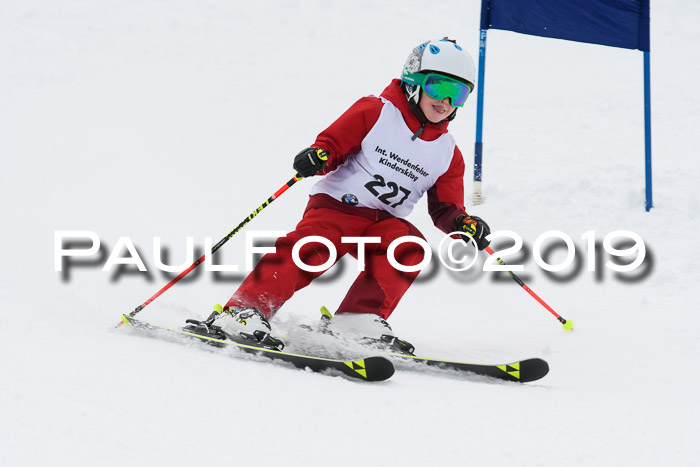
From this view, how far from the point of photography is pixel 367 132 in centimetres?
387

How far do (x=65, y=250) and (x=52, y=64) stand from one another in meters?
7.28

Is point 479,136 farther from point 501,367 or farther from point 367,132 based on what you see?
point 501,367

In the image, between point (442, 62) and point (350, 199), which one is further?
point (350, 199)

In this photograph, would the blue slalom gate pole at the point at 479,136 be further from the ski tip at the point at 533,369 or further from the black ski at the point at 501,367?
the ski tip at the point at 533,369

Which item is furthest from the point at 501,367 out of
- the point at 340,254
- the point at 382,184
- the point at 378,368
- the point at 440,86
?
the point at 440,86

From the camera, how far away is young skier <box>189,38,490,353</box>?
145 inches

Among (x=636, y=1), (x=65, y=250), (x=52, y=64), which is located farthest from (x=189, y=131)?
(x=636, y=1)

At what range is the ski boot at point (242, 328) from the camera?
130 inches

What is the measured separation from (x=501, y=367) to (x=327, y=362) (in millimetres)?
782

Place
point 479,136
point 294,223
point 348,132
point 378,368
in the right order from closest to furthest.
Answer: point 378,368
point 348,132
point 479,136
point 294,223

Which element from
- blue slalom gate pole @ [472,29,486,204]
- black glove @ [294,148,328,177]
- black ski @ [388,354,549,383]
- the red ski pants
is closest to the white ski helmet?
black glove @ [294,148,328,177]

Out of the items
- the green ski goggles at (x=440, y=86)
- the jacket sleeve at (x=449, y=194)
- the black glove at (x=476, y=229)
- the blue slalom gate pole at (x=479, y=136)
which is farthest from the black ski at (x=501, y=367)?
the blue slalom gate pole at (x=479, y=136)

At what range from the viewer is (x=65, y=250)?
16.7ft
